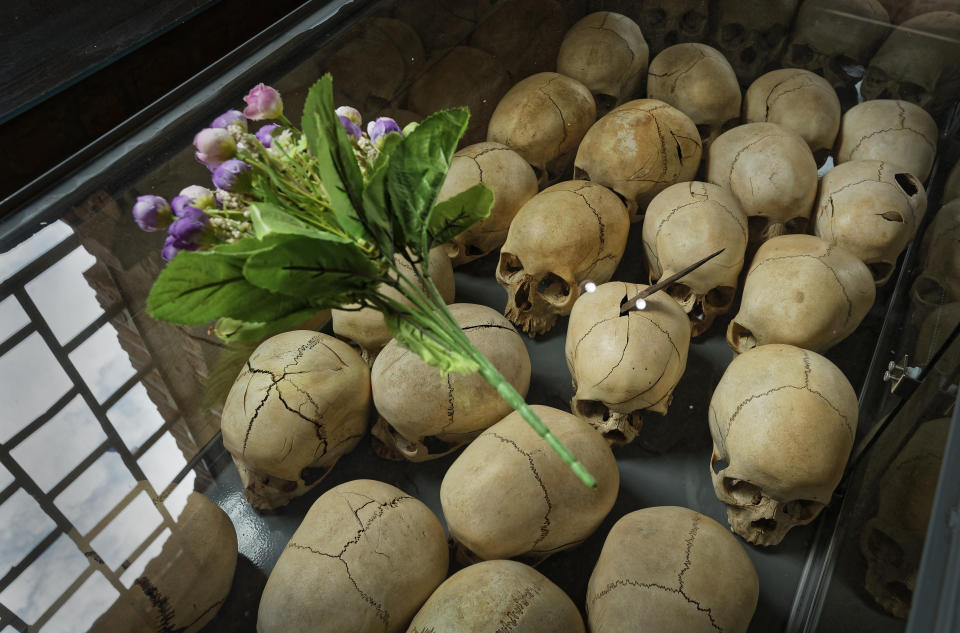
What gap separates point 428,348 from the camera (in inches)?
38.7

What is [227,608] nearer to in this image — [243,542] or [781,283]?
[243,542]

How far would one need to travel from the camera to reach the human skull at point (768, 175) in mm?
1790

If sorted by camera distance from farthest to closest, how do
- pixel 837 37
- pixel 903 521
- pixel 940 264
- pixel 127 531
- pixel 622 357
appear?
pixel 837 37
pixel 940 264
pixel 622 357
pixel 127 531
pixel 903 521

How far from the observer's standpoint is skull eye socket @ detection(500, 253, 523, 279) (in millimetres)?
1794

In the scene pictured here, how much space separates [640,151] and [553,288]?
41 centimetres

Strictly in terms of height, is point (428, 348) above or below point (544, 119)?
above

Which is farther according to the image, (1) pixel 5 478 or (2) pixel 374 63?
(2) pixel 374 63

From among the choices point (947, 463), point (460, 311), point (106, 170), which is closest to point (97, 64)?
point (106, 170)

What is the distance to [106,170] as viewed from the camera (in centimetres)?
145

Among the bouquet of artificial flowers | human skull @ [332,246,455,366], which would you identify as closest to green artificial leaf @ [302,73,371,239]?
the bouquet of artificial flowers

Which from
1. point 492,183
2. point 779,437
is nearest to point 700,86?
point 492,183

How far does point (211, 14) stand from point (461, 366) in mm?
1378

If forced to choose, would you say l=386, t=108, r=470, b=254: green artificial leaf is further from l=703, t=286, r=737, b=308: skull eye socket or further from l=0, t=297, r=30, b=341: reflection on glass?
l=703, t=286, r=737, b=308: skull eye socket

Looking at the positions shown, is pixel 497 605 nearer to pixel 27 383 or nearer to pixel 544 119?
pixel 27 383
